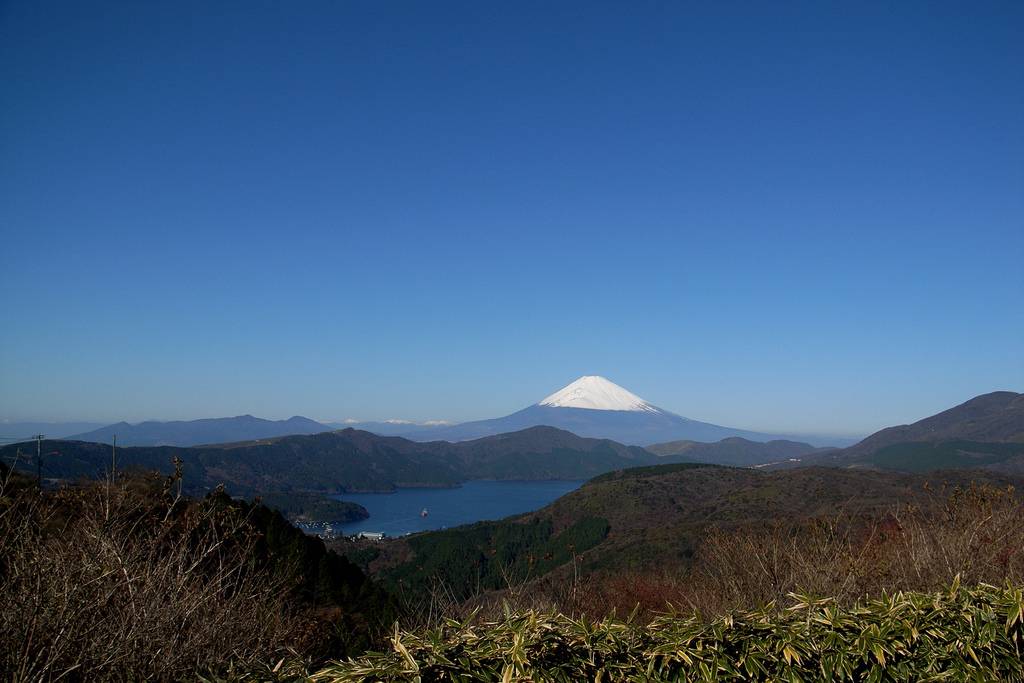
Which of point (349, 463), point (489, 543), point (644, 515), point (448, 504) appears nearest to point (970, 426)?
point (448, 504)

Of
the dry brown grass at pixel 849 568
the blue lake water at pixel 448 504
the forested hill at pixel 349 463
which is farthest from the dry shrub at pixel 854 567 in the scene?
the forested hill at pixel 349 463

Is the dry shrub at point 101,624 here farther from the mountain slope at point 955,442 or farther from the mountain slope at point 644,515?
the mountain slope at point 955,442

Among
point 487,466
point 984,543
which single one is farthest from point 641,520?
point 487,466

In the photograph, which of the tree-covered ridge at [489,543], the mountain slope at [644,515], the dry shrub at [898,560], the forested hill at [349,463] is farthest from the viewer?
the forested hill at [349,463]

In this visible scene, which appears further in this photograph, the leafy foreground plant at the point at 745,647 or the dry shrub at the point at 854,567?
the dry shrub at the point at 854,567

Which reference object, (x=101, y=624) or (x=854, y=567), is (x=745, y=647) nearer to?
(x=101, y=624)

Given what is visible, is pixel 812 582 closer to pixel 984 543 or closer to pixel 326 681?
pixel 984 543
